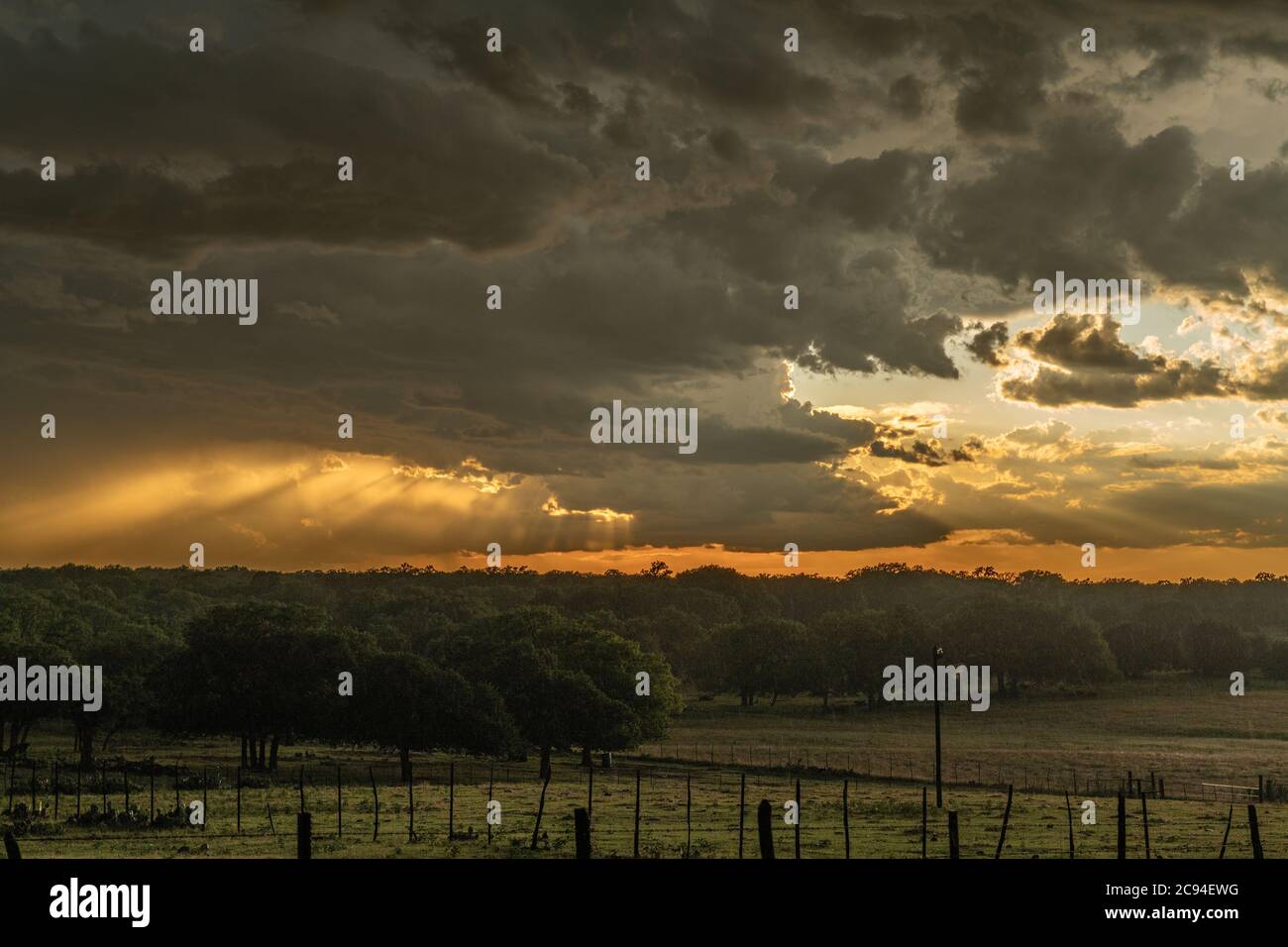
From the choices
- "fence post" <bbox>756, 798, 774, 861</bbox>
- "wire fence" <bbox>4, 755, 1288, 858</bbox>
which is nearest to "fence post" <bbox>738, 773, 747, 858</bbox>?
"wire fence" <bbox>4, 755, 1288, 858</bbox>

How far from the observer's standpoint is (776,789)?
241 ft

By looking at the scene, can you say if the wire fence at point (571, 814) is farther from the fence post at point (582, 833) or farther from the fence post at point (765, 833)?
the fence post at point (582, 833)

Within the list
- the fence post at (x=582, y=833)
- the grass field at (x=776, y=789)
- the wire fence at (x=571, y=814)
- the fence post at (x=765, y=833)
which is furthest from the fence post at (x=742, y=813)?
the fence post at (x=582, y=833)

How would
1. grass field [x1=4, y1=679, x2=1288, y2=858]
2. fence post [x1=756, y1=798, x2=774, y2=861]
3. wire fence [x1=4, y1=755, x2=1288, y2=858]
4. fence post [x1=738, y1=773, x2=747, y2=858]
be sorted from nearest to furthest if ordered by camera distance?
1. fence post [x1=756, y1=798, x2=774, y2=861]
2. fence post [x1=738, y1=773, x2=747, y2=858]
3. wire fence [x1=4, y1=755, x2=1288, y2=858]
4. grass field [x1=4, y1=679, x2=1288, y2=858]

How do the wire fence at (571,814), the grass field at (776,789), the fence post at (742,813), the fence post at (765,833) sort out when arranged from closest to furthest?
1. the fence post at (765,833)
2. the fence post at (742,813)
3. the wire fence at (571,814)
4. the grass field at (776,789)

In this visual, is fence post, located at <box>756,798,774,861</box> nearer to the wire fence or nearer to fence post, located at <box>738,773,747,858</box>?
the wire fence

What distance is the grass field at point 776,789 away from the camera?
4453 cm

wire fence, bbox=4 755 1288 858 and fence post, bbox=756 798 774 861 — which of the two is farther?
wire fence, bbox=4 755 1288 858

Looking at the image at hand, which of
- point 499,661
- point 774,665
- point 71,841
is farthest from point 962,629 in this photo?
point 71,841

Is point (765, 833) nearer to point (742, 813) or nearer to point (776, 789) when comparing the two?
point (742, 813)

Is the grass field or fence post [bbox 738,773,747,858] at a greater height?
fence post [bbox 738,773,747,858]

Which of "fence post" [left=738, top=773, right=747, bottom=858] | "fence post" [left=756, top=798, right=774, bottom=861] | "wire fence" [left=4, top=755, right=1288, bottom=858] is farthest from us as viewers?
"wire fence" [left=4, top=755, right=1288, bottom=858]

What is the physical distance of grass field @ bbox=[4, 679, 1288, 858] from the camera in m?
44.5

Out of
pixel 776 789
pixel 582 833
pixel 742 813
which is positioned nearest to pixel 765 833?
pixel 582 833
